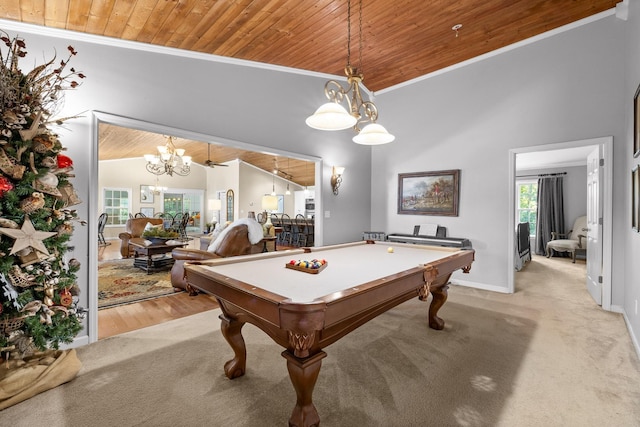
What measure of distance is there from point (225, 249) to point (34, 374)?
2.13m

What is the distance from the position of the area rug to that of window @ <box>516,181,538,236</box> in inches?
343

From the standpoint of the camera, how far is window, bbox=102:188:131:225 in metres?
10.3

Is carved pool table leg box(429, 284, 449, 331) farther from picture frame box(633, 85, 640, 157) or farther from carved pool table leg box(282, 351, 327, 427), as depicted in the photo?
picture frame box(633, 85, 640, 157)

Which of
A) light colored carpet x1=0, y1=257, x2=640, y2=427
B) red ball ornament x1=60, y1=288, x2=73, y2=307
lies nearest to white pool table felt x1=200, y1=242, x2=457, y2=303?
light colored carpet x1=0, y1=257, x2=640, y2=427

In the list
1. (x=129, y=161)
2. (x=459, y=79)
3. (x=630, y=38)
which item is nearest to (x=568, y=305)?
(x=630, y=38)

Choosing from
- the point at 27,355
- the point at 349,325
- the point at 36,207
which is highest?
the point at 36,207

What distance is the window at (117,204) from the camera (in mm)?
10266

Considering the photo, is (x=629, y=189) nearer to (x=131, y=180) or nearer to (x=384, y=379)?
(x=384, y=379)

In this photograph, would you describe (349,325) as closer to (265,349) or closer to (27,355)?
(265,349)

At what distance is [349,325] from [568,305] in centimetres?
355

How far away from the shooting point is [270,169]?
11.7m

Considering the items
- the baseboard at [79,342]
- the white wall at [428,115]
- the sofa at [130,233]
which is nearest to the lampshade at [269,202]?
the sofa at [130,233]

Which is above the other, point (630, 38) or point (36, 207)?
point (630, 38)

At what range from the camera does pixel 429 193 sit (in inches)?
197
